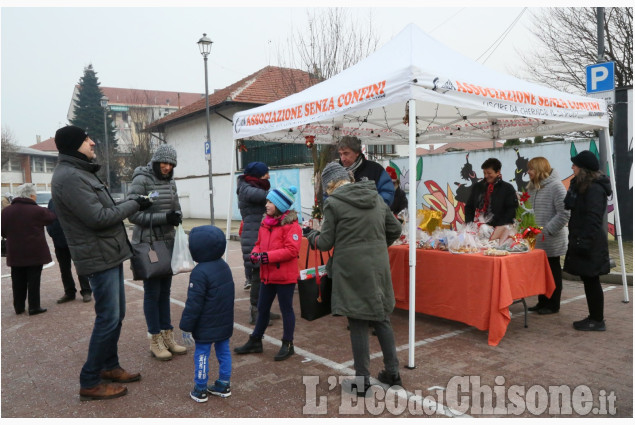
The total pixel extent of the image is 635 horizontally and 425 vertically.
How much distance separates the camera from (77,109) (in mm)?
52594

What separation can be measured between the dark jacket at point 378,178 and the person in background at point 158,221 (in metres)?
1.89

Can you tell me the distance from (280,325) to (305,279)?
1.63 m

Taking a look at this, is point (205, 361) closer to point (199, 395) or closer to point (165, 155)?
point (199, 395)

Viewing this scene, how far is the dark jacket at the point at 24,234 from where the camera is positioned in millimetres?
6445

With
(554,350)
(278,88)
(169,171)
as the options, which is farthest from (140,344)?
(278,88)

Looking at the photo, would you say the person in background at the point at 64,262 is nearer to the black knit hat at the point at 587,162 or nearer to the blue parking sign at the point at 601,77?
the black knit hat at the point at 587,162

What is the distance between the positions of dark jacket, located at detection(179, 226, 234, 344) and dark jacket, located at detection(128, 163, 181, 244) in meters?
1.00

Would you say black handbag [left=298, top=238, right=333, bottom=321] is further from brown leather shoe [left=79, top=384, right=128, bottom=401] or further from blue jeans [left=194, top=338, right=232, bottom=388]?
brown leather shoe [left=79, top=384, right=128, bottom=401]

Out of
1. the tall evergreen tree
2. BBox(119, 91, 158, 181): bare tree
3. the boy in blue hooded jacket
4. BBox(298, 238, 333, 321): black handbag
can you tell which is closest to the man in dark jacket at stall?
the boy in blue hooded jacket

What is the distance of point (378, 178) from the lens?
4961mm

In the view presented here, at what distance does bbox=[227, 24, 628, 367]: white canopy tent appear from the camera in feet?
14.2

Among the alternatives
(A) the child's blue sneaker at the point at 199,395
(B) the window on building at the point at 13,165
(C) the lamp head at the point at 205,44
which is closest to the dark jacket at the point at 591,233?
(A) the child's blue sneaker at the point at 199,395

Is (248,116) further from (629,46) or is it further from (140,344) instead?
(629,46)

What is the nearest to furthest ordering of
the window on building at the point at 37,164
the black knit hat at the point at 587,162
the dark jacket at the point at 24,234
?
the black knit hat at the point at 587,162 → the dark jacket at the point at 24,234 → the window on building at the point at 37,164
